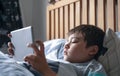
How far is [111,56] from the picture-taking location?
40.1 inches

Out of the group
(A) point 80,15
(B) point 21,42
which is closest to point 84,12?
(A) point 80,15

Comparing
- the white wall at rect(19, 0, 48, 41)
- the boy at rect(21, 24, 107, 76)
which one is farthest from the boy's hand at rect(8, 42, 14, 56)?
the white wall at rect(19, 0, 48, 41)

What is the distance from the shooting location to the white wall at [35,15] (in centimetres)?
274

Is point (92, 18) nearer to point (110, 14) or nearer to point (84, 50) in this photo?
point (110, 14)

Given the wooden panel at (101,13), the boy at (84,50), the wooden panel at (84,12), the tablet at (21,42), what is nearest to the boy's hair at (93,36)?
the boy at (84,50)

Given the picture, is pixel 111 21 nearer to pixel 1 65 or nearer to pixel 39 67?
pixel 39 67

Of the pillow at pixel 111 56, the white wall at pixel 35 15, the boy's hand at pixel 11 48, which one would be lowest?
the white wall at pixel 35 15

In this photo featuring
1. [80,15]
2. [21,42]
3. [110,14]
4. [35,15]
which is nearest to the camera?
[21,42]

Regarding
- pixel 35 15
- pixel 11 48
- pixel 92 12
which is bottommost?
pixel 35 15

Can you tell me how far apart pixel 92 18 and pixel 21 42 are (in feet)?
1.79

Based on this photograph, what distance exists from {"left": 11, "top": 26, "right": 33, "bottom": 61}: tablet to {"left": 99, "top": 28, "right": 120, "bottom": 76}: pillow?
38 centimetres

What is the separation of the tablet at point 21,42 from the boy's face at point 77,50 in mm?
235

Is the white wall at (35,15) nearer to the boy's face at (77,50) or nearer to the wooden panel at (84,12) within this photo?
the wooden panel at (84,12)

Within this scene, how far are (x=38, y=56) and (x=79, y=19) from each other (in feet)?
3.55
